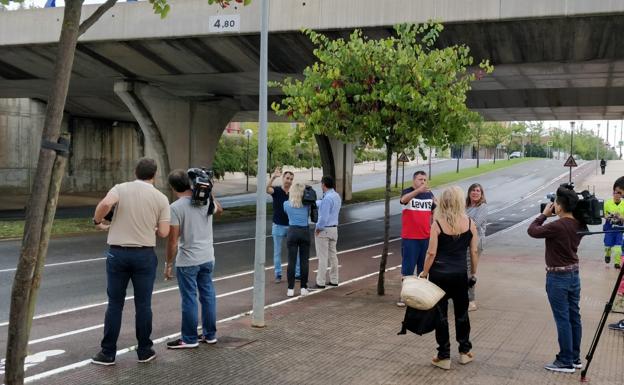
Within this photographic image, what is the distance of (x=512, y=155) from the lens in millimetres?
108562

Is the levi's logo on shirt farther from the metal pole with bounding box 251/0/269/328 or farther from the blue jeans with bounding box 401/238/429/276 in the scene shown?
the metal pole with bounding box 251/0/269/328

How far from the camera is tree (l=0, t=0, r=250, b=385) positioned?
12.8 ft

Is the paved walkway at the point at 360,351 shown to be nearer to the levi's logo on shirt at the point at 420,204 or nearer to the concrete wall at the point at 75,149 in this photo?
the levi's logo on shirt at the point at 420,204

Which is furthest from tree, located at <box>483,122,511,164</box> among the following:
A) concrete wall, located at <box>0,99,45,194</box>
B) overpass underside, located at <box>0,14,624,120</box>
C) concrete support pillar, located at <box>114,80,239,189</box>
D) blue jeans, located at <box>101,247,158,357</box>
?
blue jeans, located at <box>101,247,158,357</box>

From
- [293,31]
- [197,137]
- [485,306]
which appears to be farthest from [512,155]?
[485,306]

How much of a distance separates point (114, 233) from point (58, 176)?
179cm

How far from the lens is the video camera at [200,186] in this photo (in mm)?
6426

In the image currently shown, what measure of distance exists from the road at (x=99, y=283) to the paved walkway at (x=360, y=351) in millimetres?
858

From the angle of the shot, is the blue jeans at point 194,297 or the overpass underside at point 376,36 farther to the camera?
the overpass underside at point 376,36

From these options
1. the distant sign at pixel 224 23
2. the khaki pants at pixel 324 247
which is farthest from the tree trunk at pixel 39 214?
the distant sign at pixel 224 23

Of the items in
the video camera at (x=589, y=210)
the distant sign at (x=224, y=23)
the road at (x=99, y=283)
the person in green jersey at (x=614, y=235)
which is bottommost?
the road at (x=99, y=283)

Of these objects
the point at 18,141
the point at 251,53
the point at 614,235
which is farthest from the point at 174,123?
the point at 614,235

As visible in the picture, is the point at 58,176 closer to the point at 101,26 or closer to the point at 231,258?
the point at 231,258

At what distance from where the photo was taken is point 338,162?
39219mm
